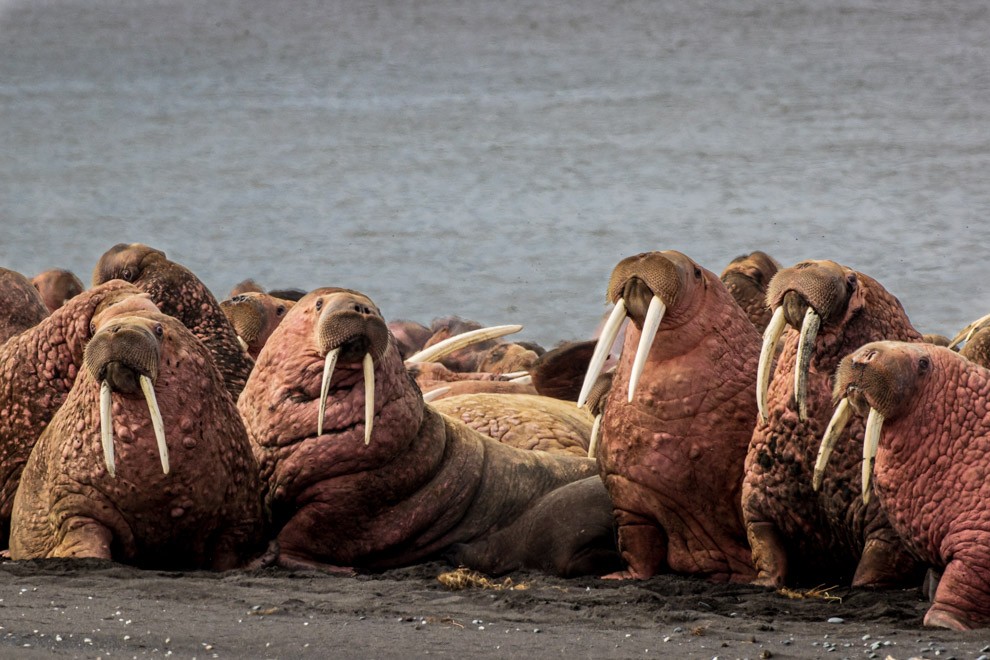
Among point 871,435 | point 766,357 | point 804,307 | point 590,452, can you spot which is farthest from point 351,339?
point 871,435

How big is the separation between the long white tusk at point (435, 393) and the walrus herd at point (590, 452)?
1998 mm

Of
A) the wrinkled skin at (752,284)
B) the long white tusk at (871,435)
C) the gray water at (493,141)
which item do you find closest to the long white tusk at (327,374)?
the long white tusk at (871,435)

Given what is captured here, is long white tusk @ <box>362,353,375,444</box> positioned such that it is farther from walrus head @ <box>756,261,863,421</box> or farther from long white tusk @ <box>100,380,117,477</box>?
walrus head @ <box>756,261,863,421</box>

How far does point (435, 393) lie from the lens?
8523 millimetres

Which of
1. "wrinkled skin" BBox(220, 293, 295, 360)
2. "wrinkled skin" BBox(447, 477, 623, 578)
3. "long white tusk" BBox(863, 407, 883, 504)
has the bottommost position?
"wrinkled skin" BBox(447, 477, 623, 578)

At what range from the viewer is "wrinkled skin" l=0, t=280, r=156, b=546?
569 centimetres

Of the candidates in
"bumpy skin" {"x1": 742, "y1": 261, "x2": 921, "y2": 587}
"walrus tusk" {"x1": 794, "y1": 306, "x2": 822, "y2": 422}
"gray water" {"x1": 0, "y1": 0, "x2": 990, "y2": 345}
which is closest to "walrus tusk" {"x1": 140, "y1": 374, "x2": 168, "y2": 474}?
"bumpy skin" {"x1": 742, "y1": 261, "x2": 921, "y2": 587}

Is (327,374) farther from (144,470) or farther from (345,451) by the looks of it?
(144,470)

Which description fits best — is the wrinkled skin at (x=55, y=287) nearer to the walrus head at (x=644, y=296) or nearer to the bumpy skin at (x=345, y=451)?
the bumpy skin at (x=345, y=451)

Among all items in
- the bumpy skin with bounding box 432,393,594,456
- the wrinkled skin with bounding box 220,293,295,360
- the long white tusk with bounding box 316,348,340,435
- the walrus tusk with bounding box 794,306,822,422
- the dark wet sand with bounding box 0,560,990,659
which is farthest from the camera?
the wrinkled skin with bounding box 220,293,295,360

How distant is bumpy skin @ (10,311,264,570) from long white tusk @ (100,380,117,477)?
0.06 m

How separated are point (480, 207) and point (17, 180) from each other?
482 inches

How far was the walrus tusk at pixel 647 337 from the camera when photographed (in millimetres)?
5035

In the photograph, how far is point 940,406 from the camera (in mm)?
4316
